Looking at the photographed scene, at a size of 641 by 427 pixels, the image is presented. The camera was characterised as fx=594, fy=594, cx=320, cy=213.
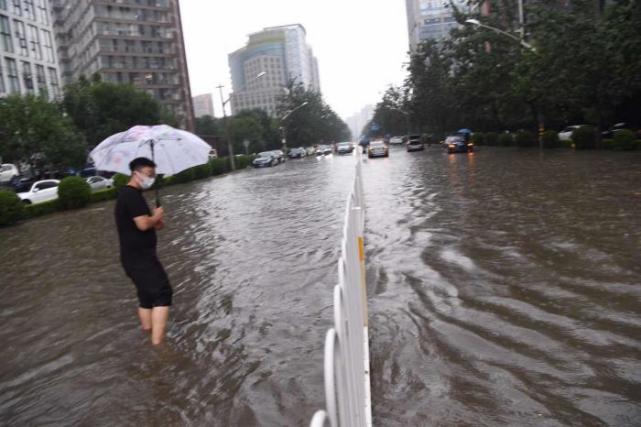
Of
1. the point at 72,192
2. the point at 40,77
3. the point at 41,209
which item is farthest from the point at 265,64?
the point at 41,209

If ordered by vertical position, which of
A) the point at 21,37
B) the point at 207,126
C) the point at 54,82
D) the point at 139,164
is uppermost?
the point at 21,37

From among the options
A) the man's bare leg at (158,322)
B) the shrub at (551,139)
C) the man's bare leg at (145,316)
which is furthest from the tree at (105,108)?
the man's bare leg at (158,322)

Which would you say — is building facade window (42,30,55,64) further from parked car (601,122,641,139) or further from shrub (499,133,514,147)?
parked car (601,122,641,139)

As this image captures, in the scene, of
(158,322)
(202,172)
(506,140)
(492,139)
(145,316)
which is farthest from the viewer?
(492,139)

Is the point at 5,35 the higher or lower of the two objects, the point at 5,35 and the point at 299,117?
the higher

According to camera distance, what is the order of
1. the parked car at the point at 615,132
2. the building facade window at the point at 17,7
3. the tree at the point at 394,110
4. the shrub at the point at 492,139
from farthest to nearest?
the tree at the point at 394,110, the building facade window at the point at 17,7, the shrub at the point at 492,139, the parked car at the point at 615,132

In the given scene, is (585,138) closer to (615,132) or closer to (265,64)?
(615,132)

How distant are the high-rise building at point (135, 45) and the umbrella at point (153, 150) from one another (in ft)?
293

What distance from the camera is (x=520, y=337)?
5035 mm

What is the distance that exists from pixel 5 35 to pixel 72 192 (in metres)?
32.2

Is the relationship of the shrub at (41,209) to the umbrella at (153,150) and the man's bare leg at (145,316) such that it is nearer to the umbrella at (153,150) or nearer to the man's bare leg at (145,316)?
the umbrella at (153,150)

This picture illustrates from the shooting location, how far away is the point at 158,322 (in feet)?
18.2

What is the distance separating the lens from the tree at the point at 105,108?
40938 millimetres

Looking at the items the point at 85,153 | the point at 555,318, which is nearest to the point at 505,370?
the point at 555,318
